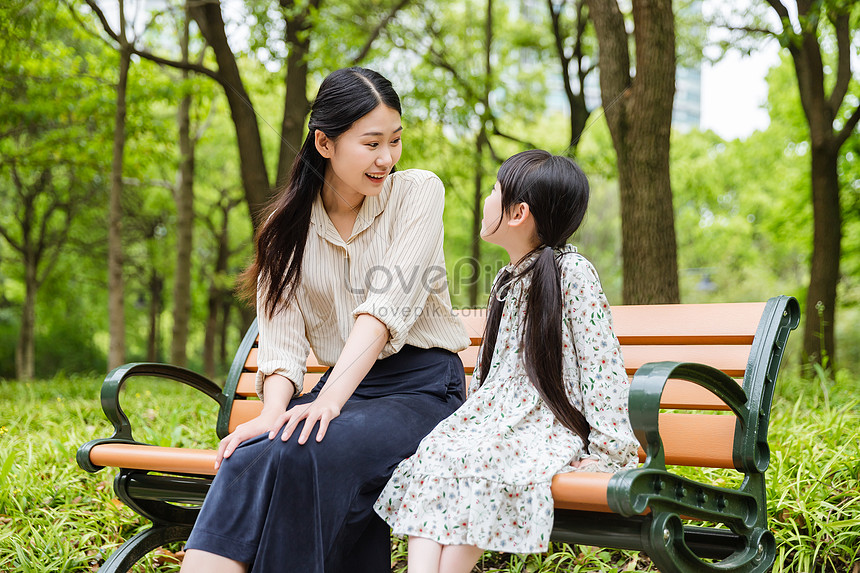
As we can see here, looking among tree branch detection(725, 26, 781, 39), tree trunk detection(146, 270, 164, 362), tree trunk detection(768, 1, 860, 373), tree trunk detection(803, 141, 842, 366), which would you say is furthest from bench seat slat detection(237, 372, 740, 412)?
tree trunk detection(146, 270, 164, 362)

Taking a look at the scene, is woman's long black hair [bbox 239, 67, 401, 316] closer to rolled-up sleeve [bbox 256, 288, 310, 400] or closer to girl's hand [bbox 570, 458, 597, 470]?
rolled-up sleeve [bbox 256, 288, 310, 400]

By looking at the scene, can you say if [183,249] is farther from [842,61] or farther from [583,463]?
[583,463]

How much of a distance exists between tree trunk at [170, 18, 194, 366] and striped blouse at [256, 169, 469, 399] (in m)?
7.21

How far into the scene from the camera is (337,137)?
2.28 m

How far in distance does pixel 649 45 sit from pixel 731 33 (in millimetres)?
5087

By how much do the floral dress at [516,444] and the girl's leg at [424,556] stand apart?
25 millimetres

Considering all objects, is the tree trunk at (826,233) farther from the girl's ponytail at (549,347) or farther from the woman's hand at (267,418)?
the woman's hand at (267,418)

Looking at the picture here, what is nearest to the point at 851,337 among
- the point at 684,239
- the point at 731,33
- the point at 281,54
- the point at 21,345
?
the point at 684,239

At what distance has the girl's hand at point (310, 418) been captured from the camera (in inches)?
72.2

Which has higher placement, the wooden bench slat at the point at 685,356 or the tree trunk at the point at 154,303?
the wooden bench slat at the point at 685,356

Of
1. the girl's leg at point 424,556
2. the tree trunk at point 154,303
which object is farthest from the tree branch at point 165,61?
the tree trunk at point 154,303

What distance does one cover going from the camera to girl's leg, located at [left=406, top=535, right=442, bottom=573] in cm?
177

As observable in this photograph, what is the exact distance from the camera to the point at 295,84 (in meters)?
6.80

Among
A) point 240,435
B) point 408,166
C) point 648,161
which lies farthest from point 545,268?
point 408,166
